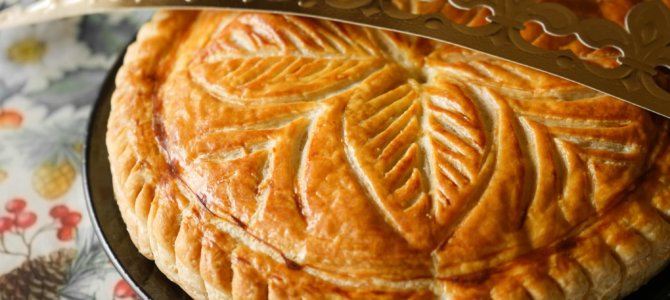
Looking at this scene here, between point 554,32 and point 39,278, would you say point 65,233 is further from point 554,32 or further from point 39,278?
point 554,32

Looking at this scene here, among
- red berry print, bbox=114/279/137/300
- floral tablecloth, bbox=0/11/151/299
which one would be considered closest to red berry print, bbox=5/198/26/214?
floral tablecloth, bbox=0/11/151/299

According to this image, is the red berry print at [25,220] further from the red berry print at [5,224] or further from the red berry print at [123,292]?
the red berry print at [123,292]

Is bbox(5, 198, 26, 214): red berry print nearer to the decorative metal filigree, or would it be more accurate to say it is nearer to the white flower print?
the white flower print

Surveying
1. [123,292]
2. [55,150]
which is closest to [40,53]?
[55,150]

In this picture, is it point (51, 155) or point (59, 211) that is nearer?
point (59, 211)

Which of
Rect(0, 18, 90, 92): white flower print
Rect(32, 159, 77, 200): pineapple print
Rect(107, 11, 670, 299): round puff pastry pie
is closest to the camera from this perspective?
Rect(107, 11, 670, 299): round puff pastry pie

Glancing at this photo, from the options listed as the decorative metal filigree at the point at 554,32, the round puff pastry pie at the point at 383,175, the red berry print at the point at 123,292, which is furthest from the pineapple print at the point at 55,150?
the decorative metal filigree at the point at 554,32

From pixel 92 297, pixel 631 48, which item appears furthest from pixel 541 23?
pixel 92 297
